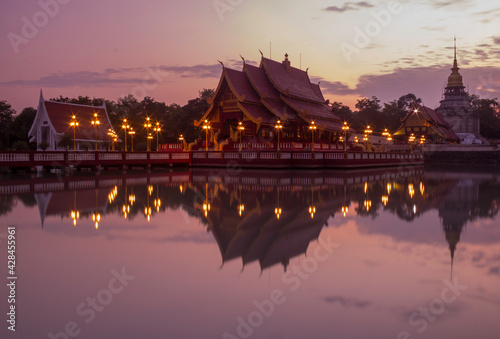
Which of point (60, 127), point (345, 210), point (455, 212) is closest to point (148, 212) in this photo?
point (345, 210)

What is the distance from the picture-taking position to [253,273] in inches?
235

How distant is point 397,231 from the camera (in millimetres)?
9070

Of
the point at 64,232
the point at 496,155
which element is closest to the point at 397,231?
the point at 64,232

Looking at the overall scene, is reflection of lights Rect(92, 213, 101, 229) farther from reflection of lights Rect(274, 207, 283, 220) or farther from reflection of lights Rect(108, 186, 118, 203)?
reflection of lights Rect(274, 207, 283, 220)

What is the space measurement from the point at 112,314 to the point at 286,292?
2.00 metres

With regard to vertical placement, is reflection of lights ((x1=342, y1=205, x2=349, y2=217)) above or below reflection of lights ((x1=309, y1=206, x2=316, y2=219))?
below

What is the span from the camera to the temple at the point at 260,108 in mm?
42125

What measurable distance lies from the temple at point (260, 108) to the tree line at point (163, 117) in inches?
237

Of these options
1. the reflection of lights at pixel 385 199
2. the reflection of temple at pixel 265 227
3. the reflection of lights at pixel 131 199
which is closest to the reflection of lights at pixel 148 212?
the reflection of lights at pixel 131 199

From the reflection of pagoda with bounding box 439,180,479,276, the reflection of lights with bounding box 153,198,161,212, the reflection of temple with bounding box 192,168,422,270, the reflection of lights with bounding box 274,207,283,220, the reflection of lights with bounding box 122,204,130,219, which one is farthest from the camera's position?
the reflection of lights with bounding box 153,198,161,212

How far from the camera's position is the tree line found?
173ft

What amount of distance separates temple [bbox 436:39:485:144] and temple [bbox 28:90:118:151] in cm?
7364

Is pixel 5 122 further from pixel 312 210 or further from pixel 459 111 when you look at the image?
pixel 459 111

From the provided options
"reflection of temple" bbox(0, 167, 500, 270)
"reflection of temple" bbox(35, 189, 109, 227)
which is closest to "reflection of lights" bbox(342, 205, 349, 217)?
"reflection of temple" bbox(0, 167, 500, 270)
